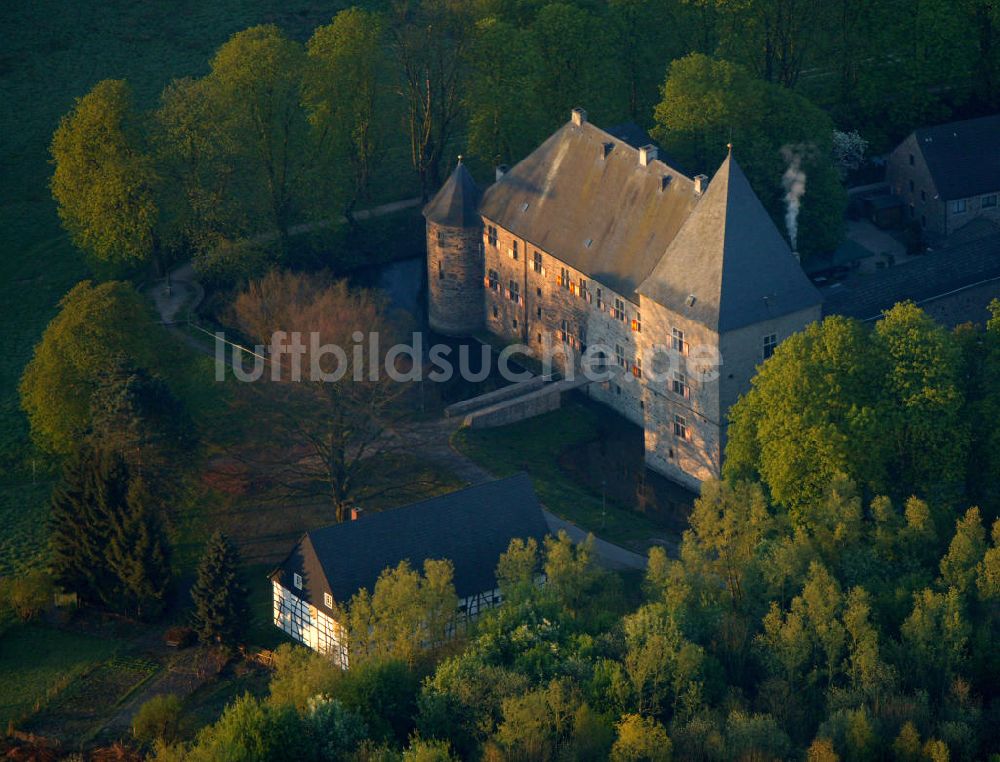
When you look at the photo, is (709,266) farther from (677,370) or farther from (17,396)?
(17,396)

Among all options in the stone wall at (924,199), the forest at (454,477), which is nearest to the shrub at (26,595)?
the forest at (454,477)

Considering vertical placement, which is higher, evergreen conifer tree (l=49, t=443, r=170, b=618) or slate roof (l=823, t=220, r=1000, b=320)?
slate roof (l=823, t=220, r=1000, b=320)

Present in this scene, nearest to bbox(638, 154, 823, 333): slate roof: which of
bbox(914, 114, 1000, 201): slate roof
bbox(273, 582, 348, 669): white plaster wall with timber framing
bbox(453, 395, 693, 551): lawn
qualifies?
bbox(453, 395, 693, 551): lawn

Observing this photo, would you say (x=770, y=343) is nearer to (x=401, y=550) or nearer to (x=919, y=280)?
(x=919, y=280)

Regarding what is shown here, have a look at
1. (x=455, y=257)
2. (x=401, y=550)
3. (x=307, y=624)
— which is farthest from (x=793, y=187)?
(x=307, y=624)

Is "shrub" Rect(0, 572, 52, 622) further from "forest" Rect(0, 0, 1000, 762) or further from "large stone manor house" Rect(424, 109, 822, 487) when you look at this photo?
"large stone manor house" Rect(424, 109, 822, 487)

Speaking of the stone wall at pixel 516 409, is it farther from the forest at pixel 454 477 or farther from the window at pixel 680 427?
the window at pixel 680 427
